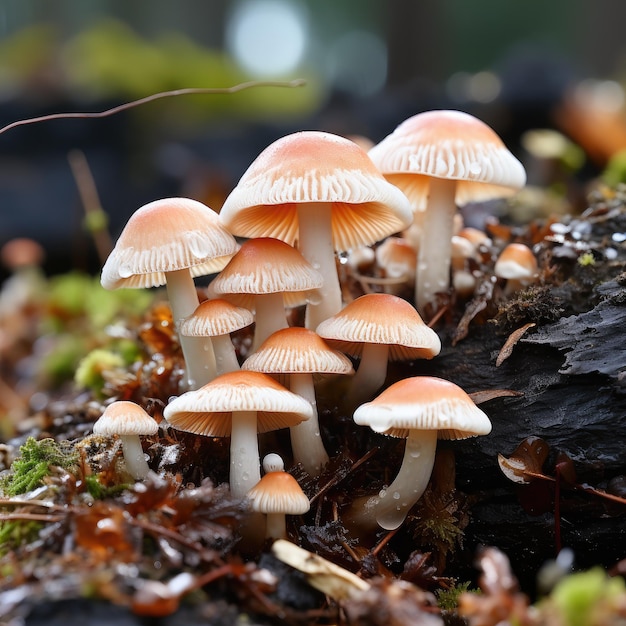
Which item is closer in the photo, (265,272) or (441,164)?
(265,272)

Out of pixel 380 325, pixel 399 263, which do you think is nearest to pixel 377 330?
pixel 380 325

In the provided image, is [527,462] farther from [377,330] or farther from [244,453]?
[244,453]

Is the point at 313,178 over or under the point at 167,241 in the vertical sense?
over

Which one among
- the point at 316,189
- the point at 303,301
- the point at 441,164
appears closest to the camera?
the point at 316,189

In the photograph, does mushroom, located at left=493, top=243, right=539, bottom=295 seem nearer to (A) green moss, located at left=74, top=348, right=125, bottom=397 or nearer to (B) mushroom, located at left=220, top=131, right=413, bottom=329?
(B) mushroom, located at left=220, top=131, right=413, bottom=329

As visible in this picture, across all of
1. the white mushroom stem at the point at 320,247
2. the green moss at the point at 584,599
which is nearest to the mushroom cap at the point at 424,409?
the green moss at the point at 584,599

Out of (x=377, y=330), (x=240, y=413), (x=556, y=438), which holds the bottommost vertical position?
(x=556, y=438)

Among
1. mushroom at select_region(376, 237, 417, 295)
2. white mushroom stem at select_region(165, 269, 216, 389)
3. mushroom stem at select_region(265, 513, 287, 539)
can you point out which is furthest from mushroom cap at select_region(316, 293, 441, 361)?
mushroom at select_region(376, 237, 417, 295)

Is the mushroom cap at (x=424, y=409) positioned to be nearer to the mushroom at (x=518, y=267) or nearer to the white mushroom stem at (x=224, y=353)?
the white mushroom stem at (x=224, y=353)

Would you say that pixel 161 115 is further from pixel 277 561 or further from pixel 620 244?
pixel 277 561
